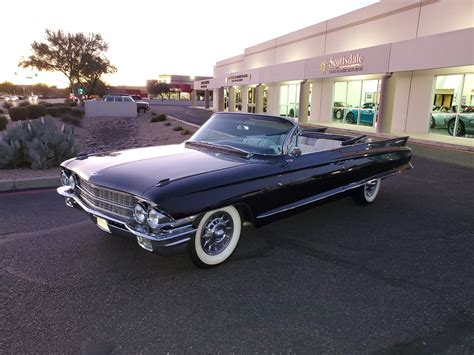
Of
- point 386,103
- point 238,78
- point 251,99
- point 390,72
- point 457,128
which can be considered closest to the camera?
point 457,128

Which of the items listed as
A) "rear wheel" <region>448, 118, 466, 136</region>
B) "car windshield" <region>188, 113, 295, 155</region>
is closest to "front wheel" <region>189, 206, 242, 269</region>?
"car windshield" <region>188, 113, 295, 155</region>

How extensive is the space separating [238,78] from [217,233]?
98.7ft

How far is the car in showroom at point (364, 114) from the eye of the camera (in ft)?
→ 62.6

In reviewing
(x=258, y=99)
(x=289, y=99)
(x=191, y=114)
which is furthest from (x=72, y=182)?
(x=191, y=114)

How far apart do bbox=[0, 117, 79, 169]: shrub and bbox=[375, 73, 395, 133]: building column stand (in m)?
13.6

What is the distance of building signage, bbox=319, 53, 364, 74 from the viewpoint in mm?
17828

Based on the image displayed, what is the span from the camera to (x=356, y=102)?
20.4m

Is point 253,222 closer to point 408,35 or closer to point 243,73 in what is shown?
point 408,35

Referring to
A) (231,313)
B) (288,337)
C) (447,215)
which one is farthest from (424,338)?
(447,215)

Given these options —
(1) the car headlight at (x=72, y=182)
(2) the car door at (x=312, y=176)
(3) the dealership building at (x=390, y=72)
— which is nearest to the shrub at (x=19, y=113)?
(3) the dealership building at (x=390, y=72)

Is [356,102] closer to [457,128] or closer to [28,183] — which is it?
[457,128]

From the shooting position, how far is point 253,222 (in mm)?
3604

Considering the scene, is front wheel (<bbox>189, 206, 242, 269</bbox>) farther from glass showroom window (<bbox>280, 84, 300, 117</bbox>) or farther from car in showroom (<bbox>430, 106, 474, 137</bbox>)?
glass showroom window (<bbox>280, 84, 300, 117</bbox>)

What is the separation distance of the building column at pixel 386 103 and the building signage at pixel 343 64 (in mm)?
1671
